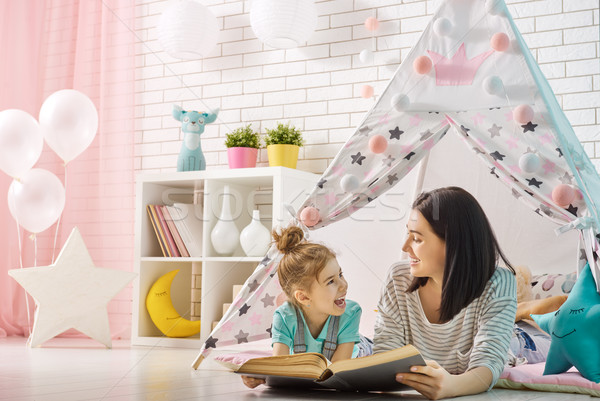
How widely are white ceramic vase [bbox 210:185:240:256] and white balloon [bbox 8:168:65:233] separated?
78 centimetres

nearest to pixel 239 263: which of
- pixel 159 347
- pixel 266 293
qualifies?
pixel 159 347

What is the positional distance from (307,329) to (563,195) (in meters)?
0.81

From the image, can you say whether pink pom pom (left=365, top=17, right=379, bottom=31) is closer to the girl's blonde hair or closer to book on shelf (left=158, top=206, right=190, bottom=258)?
book on shelf (left=158, top=206, right=190, bottom=258)

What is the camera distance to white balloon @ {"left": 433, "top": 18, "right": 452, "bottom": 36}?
2.19 m

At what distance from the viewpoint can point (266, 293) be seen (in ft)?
8.13

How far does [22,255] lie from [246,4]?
1.89 meters

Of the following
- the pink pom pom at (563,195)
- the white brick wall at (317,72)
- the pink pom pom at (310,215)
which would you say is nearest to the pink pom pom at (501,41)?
the pink pom pom at (563,195)

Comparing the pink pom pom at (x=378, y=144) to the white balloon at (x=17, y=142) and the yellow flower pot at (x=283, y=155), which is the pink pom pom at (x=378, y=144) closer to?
the yellow flower pot at (x=283, y=155)

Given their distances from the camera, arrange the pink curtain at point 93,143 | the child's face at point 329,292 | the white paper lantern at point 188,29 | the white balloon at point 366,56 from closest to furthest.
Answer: the child's face at point 329,292 < the white balloon at point 366,56 < the white paper lantern at point 188,29 < the pink curtain at point 93,143

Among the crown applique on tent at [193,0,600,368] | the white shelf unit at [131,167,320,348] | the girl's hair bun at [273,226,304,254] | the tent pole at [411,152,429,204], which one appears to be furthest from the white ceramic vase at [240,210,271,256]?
the girl's hair bun at [273,226,304,254]

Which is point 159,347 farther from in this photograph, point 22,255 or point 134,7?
point 134,7

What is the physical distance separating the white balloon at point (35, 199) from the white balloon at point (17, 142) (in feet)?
0.20

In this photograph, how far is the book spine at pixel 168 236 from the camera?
11.7ft

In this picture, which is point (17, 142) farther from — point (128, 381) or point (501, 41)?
point (501, 41)
